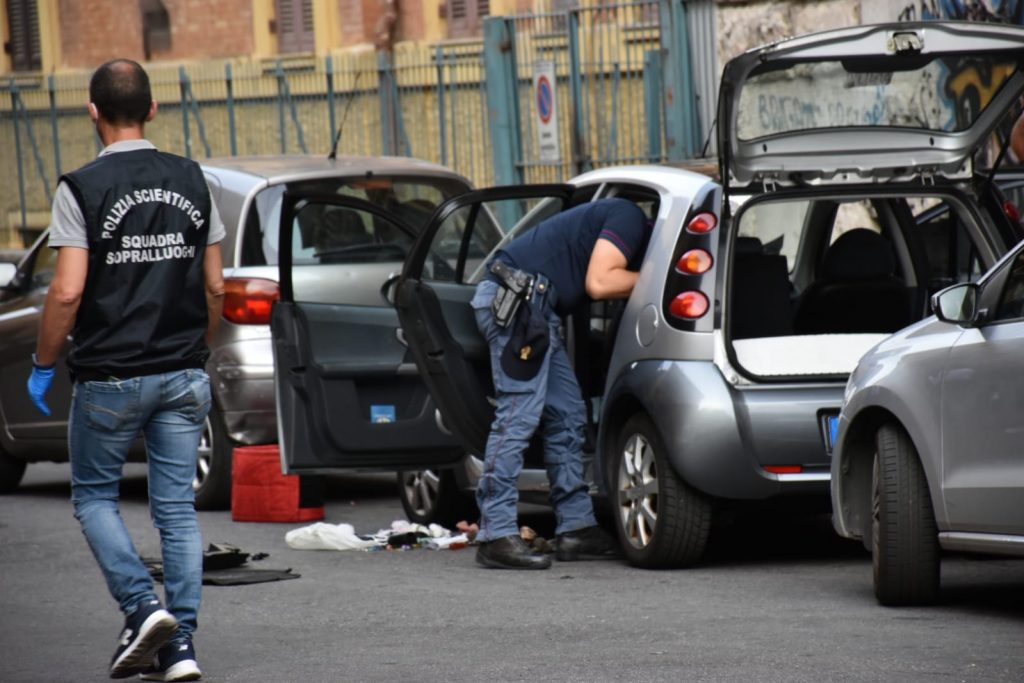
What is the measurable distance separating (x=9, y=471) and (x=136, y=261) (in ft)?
22.1

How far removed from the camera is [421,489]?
33.3 feet

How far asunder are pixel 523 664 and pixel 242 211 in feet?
15.8

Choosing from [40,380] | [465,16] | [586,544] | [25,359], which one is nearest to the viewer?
[40,380]

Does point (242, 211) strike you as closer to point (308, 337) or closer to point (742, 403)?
point (308, 337)

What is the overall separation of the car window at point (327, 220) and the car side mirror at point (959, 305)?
391cm

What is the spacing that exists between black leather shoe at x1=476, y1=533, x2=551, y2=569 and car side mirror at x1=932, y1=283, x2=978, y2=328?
2.35m

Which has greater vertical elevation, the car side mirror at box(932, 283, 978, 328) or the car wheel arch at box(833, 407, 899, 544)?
the car side mirror at box(932, 283, 978, 328)

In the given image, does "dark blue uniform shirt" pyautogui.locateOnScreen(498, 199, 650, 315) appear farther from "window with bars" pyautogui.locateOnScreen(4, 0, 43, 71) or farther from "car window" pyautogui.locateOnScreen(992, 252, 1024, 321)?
"window with bars" pyautogui.locateOnScreen(4, 0, 43, 71)

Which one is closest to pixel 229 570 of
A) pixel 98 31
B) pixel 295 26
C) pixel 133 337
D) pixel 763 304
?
pixel 763 304

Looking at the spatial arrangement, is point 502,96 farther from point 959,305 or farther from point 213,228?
point 213,228

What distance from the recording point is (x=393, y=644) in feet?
22.3

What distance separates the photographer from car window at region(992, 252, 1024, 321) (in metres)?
6.66

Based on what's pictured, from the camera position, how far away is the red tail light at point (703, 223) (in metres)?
8.11

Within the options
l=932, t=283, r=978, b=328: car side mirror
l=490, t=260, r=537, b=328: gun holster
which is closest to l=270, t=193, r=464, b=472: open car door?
l=490, t=260, r=537, b=328: gun holster
